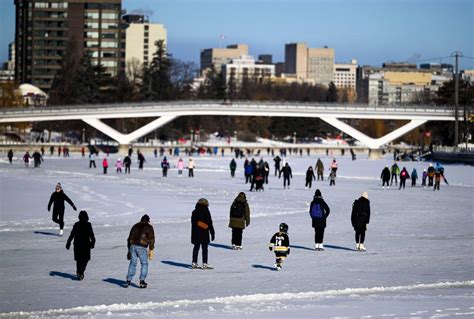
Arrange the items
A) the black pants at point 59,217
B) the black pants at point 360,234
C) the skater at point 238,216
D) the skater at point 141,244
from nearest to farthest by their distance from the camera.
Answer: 1. the skater at point 141,244
2. the skater at point 238,216
3. the black pants at point 360,234
4. the black pants at point 59,217

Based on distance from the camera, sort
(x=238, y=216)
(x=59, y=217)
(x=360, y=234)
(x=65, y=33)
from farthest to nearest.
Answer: (x=65, y=33) → (x=59, y=217) → (x=360, y=234) → (x=238, y=216)

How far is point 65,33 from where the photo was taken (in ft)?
502

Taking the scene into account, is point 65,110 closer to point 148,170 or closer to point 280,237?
point 148,170

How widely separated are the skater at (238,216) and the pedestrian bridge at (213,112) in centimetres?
7821

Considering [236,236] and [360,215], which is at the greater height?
[360,215]

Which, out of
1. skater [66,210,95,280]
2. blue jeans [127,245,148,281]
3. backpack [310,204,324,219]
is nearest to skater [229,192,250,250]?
backpack [310,204,324,219]

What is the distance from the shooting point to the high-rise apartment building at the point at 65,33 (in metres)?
152

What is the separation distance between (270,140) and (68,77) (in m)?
26.9

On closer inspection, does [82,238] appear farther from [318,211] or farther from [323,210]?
[323,210]

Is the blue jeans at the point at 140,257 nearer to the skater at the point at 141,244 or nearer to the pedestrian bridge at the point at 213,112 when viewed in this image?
the skater at the point at 141,244

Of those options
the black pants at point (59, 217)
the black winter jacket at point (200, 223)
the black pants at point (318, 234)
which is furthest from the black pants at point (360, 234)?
the black pants at point (59, 217)

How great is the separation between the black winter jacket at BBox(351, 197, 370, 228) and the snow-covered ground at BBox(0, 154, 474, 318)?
1.95 ft

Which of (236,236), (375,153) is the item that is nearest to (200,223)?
(236,236)

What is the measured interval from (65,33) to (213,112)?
57884 millimetres
